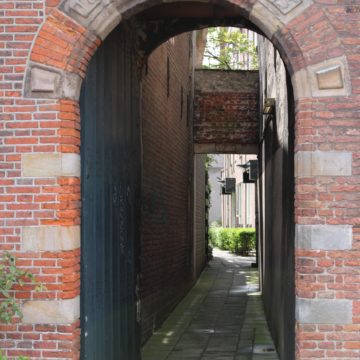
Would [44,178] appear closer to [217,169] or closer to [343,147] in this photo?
[343,147]

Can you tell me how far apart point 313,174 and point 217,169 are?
48256 millimetres

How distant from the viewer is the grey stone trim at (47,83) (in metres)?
5.11

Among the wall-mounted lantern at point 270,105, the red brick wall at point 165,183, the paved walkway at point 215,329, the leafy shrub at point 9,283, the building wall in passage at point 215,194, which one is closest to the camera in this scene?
the leafy shrub at point 9,283

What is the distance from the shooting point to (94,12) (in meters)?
5.23

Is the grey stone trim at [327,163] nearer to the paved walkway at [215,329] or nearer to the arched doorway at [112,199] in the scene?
the arched doorway at [112,199]

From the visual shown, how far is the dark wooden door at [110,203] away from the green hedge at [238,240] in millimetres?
21746

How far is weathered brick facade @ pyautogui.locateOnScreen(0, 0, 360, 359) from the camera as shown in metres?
5.06

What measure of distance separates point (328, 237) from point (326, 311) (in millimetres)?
591

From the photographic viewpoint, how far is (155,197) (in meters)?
10.5

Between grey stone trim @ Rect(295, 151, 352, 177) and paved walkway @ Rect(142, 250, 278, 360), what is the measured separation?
4381 millimetres

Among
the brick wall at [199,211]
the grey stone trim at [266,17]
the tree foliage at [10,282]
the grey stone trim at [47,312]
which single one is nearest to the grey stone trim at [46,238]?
the tree foliage at [10,282]

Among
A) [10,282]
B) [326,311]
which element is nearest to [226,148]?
[326,311]

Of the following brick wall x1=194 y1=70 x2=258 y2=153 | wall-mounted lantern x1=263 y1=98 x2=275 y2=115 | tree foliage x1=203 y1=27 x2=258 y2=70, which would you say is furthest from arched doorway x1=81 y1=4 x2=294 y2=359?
tree foliage x1=203 y1=27 x2=258 y2=70

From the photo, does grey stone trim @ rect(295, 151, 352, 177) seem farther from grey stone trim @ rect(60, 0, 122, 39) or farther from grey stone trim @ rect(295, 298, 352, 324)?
grey stone trim @ rect(60, 0, 122, 39)
